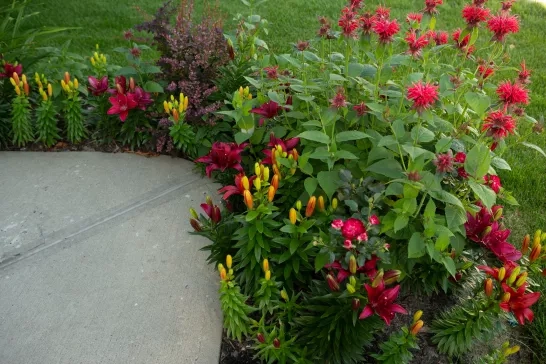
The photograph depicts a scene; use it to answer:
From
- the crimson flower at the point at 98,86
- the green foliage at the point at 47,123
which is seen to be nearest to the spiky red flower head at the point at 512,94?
the crimson flower at the point at 98,86

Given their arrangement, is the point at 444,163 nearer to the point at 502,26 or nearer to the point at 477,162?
the point at 477,162

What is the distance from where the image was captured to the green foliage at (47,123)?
3609 mm

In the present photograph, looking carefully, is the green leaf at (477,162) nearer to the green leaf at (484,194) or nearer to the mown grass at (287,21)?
the green leaf at (484,194)

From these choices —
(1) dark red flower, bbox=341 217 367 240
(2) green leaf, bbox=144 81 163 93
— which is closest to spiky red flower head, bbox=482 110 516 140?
(1) dark red flower, bbox=341 217 367 240

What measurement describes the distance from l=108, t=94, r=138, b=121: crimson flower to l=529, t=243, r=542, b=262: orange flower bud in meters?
2.45

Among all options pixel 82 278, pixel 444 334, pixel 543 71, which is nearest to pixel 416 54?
pixel 444 334

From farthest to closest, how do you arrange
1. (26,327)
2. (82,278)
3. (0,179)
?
(0,179) < (82,278) < (26,327)

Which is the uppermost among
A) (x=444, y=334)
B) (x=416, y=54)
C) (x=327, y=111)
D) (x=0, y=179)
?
(x=416, y=54)

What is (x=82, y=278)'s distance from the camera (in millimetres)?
2762

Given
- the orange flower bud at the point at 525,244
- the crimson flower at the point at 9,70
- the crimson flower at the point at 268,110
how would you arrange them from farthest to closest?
the crimson flower at the point at 9,70 < the crimson flower at the point at 268,110 < the orange flower bud at the point at 525,244

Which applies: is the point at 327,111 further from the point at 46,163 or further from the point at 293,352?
the point at 46,163

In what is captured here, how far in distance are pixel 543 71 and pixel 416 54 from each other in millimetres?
3126

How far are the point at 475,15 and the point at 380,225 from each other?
1033 millimetres

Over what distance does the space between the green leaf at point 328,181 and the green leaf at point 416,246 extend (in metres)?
0.44
